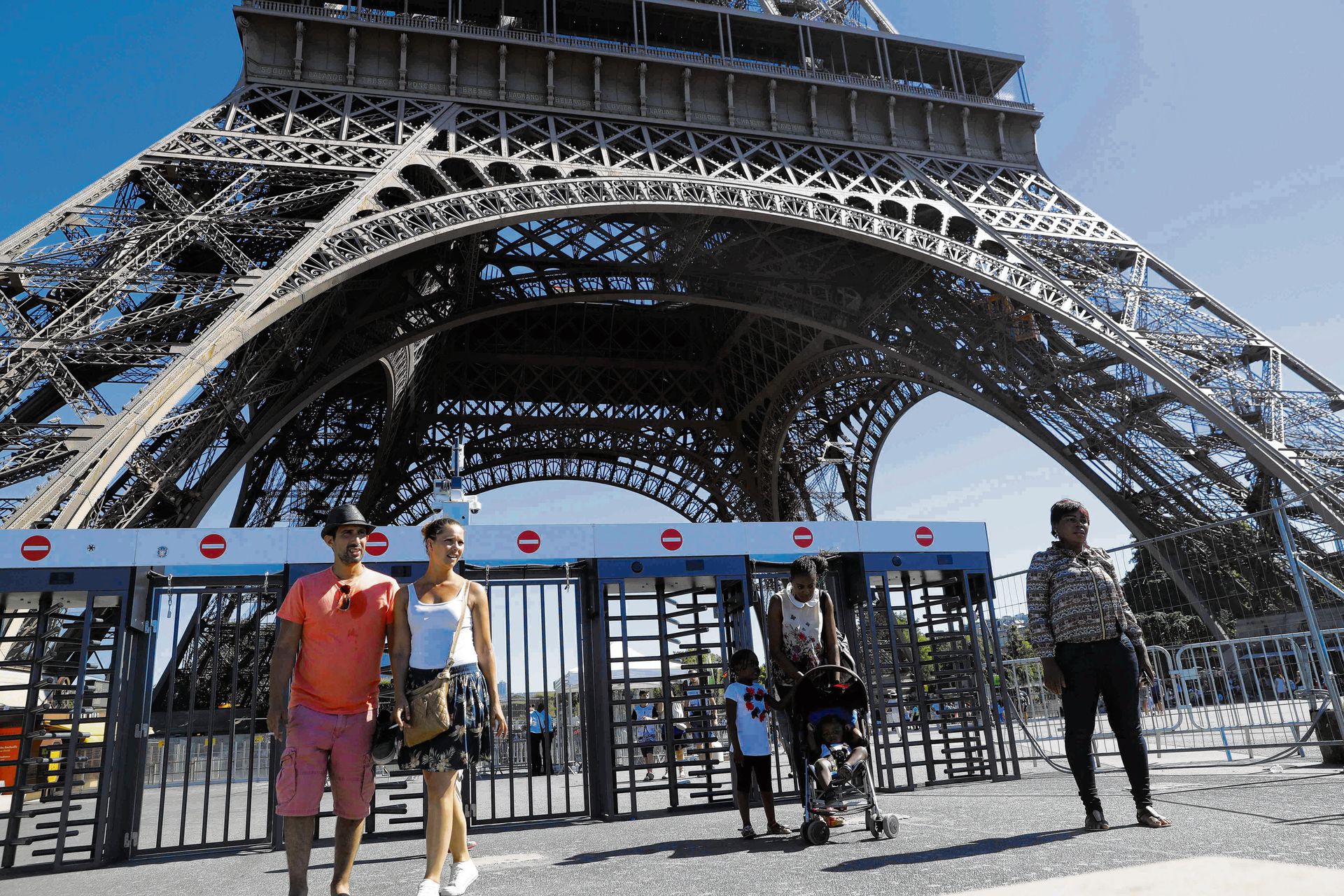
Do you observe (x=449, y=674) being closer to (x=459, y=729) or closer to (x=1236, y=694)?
(x=459, y=729)

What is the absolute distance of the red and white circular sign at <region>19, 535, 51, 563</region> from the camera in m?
7.22

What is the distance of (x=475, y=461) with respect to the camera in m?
36.2

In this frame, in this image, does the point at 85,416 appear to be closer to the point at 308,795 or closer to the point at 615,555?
the point at 615,555

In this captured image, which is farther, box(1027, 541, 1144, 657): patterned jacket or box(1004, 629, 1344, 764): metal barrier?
box(1004, 629, 1344, 764): metal barrier

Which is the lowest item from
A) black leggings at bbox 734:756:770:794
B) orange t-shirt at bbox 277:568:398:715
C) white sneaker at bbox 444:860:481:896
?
white sneaker at bbox 444:860:481:896

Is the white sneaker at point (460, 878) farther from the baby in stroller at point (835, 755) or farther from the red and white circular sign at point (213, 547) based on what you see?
the red and white circular sign at point (213, 547)

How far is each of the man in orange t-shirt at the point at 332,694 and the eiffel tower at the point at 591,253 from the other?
28.3ft

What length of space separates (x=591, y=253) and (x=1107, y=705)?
782 inches

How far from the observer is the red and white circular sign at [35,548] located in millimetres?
7223

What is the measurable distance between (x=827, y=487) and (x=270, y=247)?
23447 mm

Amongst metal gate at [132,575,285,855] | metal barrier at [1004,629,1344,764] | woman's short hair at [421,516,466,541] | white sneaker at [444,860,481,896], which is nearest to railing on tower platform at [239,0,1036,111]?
metal gate at [132,575,285,855]

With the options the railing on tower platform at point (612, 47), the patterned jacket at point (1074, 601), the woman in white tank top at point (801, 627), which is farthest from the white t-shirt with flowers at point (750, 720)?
the railing on tower platform at point (612, 47)

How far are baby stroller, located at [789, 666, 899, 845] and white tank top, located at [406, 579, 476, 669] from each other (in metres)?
2.19

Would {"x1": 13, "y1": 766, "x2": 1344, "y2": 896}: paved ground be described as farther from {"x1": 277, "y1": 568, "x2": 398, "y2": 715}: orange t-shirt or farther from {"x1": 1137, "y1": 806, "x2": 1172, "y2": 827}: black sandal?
{"x1": 277, "y1": 568, "x2": 398, "y2": 715}: orange t-shirt
